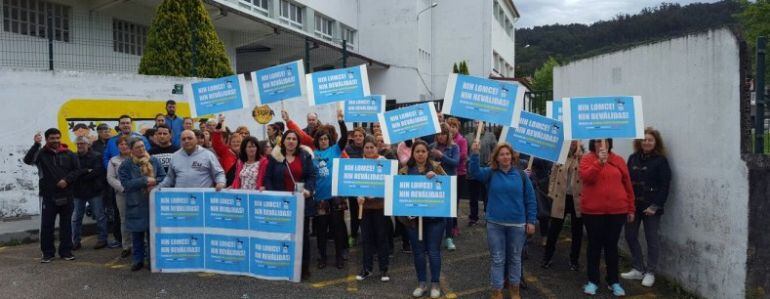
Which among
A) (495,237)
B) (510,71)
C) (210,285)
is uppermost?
(510,71)

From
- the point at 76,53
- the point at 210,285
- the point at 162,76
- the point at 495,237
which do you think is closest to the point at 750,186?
the point at 495,237

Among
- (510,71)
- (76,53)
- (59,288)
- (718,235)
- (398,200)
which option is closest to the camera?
(718,235)

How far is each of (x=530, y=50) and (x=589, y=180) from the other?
103m

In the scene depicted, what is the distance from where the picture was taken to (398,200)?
6008mm

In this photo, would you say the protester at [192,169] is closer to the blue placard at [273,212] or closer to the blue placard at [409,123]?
the blue placard at [273,212]

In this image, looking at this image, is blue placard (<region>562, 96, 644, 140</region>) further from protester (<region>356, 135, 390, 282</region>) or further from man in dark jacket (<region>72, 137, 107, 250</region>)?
man in dark jacket (<region>72, 137, 107, 250</region>)

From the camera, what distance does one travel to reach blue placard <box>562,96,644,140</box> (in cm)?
597

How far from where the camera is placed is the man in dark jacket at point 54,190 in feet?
25.1

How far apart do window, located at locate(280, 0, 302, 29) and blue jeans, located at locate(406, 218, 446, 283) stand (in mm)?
21655

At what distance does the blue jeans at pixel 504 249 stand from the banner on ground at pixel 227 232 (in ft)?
7.33

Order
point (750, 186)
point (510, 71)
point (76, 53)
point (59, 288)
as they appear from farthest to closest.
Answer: point (510, 71)
point (76, 53)
point (59, 288)
point (750, 186)

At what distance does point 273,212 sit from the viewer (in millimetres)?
6707

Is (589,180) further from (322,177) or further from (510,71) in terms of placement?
(510,71)

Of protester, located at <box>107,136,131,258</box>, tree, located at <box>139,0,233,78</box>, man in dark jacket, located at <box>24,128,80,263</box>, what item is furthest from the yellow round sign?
man in dark jacket, located at <box>24,128,80,263</box>
